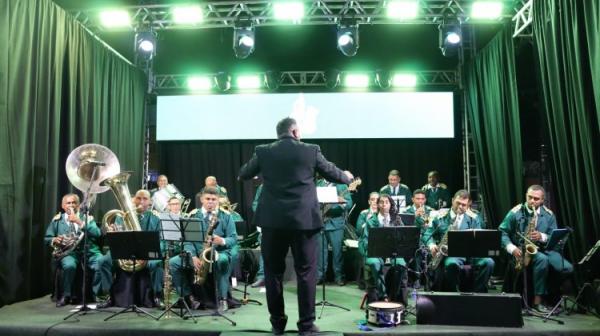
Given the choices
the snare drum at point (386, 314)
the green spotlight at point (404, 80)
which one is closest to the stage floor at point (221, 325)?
the snare drum at point (386, 314)

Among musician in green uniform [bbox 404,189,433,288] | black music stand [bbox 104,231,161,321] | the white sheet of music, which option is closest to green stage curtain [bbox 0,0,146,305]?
black music stand [bbox 104,231,161,321]

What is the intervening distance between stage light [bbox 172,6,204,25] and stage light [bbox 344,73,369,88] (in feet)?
11.3

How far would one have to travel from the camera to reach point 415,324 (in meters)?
Result: 5.71

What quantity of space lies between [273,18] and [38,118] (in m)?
4.17

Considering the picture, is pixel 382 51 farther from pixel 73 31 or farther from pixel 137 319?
pixel 137 319

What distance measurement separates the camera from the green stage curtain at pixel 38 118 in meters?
6.89

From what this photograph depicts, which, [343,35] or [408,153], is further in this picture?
[408,153]

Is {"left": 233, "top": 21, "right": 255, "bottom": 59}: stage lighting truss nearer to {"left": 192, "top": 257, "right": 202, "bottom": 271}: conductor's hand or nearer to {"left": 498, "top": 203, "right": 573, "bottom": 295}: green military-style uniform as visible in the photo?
{"left": 192, "top": 257, "right": 202, "bottom": 271}: conductor's hand

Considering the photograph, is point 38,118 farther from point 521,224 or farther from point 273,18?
point 521,224

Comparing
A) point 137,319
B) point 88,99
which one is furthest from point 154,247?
point 88,99

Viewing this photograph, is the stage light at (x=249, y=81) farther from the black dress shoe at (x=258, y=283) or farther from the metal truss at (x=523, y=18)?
the metal truss at (x=523, y=18)

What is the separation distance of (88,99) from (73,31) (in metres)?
1.17

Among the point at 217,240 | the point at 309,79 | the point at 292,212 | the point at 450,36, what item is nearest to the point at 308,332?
the point at 292,212

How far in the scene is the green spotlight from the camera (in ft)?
36.9
